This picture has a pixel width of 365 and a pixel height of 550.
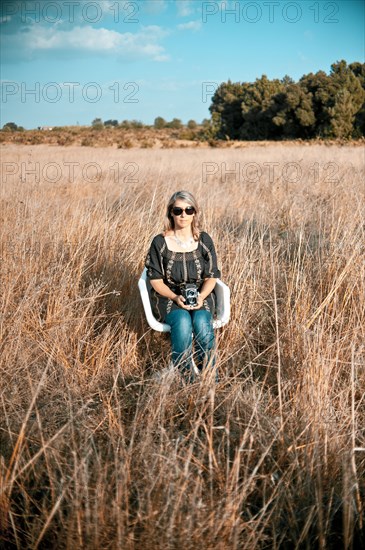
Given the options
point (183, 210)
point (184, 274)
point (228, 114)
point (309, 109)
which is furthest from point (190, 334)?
point (228, 114)

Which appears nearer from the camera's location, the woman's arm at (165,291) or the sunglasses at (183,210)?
the woman's arm at (165,291)

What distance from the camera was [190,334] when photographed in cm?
216

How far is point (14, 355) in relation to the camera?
6.93 ft

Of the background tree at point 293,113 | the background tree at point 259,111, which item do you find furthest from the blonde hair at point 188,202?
the background tree at point 259,111

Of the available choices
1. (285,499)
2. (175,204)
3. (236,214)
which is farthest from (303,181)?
(285,499)

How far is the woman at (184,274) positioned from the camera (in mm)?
2223

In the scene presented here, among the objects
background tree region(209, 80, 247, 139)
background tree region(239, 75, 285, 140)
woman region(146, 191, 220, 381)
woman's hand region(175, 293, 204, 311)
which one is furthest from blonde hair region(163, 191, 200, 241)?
background tree region(209, 80, 247, 139)

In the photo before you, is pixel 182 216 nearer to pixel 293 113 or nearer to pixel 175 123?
pixel 293 113

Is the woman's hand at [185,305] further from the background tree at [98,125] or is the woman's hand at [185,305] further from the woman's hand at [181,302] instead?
the background tree at [98,125]

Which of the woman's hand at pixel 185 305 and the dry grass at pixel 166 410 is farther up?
the woman's hand at pixel 185 305

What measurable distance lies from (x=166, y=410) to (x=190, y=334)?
0.48 meters

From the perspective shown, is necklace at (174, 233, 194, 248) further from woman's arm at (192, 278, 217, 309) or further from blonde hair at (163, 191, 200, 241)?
woman's arm at (192, 278, 217, 309)

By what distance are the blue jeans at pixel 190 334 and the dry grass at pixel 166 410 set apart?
12 centimetres

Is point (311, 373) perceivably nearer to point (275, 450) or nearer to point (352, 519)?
point (275, 450)
